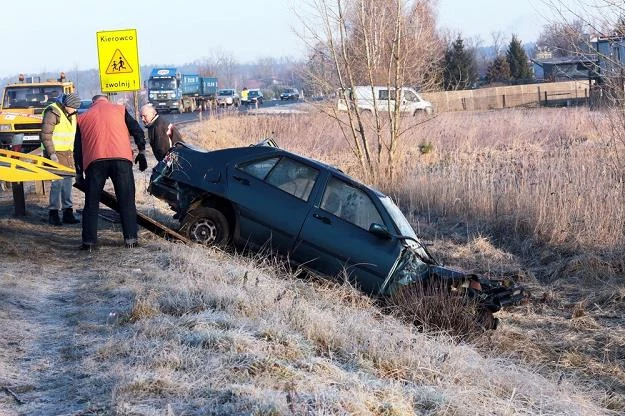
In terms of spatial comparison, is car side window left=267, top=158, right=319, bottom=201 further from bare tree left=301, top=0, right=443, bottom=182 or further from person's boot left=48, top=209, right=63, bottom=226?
bare tree left=301, top=0, right=443, bottom=182

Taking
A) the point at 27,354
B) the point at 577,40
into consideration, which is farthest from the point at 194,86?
the point at 27,354

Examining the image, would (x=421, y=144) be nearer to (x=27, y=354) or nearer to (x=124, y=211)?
(x=124, y=211)

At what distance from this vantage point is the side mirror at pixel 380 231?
9.54m

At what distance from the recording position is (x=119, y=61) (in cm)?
1928

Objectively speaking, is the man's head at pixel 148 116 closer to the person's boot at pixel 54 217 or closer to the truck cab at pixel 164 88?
the person's boot at pixel 54 217

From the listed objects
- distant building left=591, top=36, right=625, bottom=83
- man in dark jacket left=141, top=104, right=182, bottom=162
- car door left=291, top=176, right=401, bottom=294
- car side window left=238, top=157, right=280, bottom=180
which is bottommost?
car door left=291, top=176, right=401, bottom=294

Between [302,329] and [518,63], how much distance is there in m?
68.0

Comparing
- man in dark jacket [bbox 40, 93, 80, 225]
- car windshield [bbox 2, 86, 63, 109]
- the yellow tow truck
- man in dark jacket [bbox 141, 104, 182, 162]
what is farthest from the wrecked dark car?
car windshield [bbox 2, 86, 63, 109]

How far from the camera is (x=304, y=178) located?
10.1 metres

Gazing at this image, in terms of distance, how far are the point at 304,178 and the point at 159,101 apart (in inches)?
1969

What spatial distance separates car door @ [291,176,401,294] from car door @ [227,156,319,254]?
6.6 inches

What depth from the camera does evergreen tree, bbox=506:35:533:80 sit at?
7138cm

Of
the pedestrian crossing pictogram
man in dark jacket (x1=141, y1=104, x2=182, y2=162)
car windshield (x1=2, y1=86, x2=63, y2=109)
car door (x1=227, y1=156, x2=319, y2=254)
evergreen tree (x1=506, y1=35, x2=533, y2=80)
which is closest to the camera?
car door (x1=227, y1=156, x2=319, y2=254)

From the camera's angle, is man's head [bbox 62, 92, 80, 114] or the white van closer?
man's head [bbox 62, 92, 80, 114]
